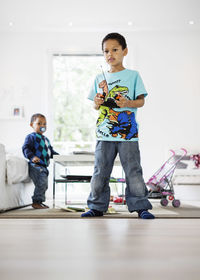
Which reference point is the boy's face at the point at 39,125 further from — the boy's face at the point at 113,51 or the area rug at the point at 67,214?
the boy's face at the point at 113,51

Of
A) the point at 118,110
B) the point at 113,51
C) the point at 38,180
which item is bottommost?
the point at 38,180

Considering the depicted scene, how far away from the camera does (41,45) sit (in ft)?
18.8

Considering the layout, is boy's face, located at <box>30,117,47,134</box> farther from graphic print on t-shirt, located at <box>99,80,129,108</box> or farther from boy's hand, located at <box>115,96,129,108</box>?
boy's hand, located at <box>115,96,129,108</box>

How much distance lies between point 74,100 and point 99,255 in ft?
17.1

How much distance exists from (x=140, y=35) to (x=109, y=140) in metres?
3.99

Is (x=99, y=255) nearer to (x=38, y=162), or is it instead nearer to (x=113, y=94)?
(x=113, y=94)

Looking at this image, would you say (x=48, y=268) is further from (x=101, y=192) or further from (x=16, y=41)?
(x=16, y=41)

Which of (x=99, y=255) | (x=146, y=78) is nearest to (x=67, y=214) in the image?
(x=99, y=255)

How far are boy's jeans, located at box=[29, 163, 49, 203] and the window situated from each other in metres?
2.39

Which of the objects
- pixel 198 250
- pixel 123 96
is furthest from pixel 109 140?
pixel 198 250

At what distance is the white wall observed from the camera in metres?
5.62

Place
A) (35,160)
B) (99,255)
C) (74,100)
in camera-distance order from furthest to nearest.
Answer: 1. (74,100)
2. (35,160)
3. (99,255)

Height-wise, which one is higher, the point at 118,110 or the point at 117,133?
the point at 118,110

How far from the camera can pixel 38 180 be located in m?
3.27
